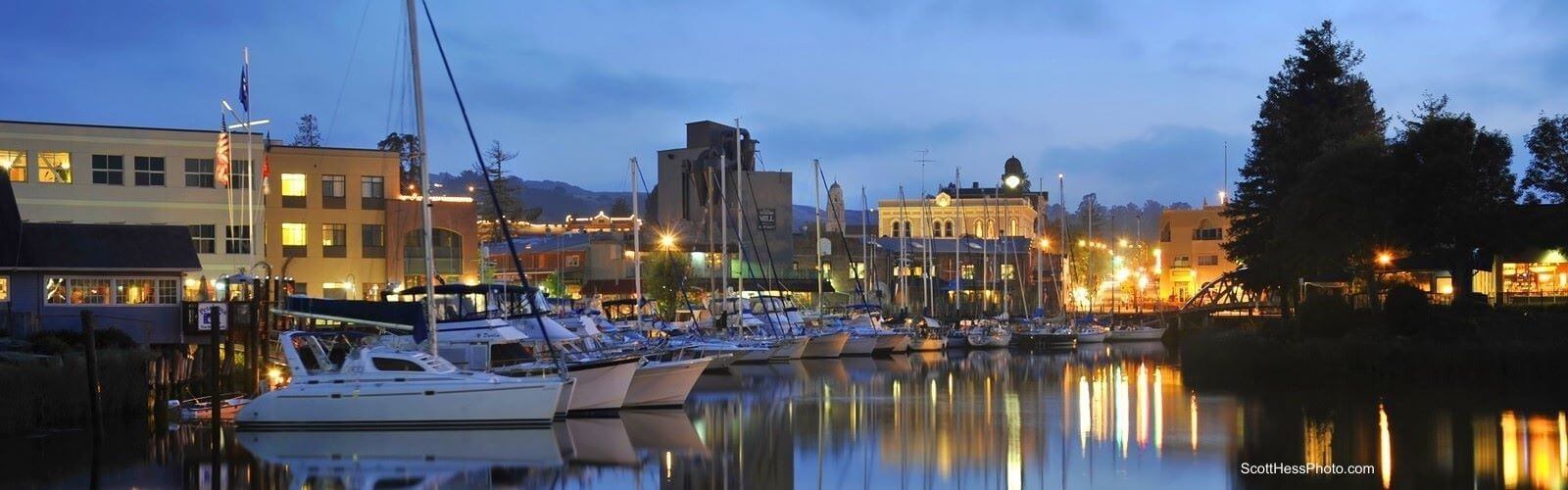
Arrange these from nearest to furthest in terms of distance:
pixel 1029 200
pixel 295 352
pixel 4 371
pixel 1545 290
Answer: pixel 4 371 < pixel 295 352 < pixel 1545 290 < pixel 1029 200

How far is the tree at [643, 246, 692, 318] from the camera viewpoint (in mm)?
90938

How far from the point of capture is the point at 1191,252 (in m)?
129

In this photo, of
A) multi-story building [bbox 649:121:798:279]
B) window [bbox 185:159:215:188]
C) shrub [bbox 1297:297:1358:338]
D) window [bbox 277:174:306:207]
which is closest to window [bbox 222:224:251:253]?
window [bbox 185:159:215:188]

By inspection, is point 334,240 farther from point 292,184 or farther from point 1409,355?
point 1409,355

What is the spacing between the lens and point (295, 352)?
126ft

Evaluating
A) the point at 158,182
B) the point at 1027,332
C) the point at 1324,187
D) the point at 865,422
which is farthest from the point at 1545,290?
the point at 158,182

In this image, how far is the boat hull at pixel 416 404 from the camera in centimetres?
3728

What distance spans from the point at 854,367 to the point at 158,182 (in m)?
31.7

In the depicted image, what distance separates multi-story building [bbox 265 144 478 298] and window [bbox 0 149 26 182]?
1108 centimetres

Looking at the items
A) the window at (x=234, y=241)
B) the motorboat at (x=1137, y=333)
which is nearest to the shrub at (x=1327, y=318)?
the motorboat at (x=1137, y=333)

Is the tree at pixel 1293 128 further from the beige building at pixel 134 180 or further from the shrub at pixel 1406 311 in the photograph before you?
the beige building at pixel 134 180

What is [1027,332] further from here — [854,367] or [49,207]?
[49,207]

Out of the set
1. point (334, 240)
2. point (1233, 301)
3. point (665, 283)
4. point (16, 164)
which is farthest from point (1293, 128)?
point (16, 164)

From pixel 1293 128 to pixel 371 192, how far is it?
153ft
